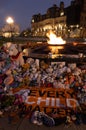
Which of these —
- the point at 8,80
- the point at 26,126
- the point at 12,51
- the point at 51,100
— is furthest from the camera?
the point at 12,51

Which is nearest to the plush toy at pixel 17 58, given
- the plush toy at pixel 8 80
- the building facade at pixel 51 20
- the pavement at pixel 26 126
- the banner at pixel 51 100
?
the plush toy at pixel 8 80

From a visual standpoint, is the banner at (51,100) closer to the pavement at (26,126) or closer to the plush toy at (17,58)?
the pavement at (26,126)

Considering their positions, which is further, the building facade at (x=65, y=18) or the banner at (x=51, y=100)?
the building facade at (x=65, y=18)

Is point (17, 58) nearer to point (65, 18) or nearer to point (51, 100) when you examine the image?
point (51, 100)

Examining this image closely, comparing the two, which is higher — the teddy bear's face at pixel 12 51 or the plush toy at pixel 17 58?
the teddy bear's face at pixel 12 51

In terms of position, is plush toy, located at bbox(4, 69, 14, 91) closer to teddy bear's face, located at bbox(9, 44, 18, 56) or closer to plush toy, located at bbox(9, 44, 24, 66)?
plush toy, located at bbox(9, 44, 24, 66)

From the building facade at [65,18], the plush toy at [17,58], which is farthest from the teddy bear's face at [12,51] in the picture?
the building facade at [65,18]

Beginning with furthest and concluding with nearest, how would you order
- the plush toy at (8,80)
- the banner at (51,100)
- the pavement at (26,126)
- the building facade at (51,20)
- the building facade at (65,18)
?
1. the building facade at (51,20)
2. the building facade at (65,18)
3. the plush toy at (8,80)
4. the banner at (51,100)
5. the pavement at (26,126)

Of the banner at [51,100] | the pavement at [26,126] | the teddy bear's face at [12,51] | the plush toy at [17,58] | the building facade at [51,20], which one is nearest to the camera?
the pavement at [26,126]

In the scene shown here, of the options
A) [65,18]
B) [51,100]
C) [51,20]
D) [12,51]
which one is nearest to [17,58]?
[12,51]

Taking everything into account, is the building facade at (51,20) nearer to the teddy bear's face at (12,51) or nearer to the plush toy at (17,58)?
the teddy bear's face at (12,51)

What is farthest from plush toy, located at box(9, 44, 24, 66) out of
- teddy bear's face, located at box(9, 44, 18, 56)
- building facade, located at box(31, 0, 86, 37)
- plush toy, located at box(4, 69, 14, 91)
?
building facade, located at box(31, 0, 86, 37)

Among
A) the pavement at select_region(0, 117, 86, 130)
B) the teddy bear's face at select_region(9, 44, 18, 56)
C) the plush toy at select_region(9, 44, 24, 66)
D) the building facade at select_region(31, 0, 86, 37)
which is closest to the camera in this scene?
the pavement at select_region(0, 117, 86, 130)

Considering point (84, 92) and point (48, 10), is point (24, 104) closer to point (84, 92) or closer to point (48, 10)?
point (84, 92)
